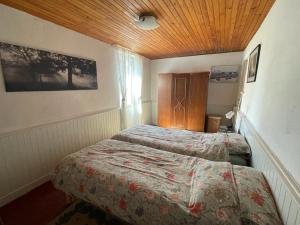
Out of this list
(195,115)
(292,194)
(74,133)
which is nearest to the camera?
(292,194)

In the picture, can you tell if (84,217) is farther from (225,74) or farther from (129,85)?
(225,74)

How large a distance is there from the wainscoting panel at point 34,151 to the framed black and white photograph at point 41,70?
564 mm

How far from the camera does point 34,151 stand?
1.96 m

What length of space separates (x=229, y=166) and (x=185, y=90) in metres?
2.74

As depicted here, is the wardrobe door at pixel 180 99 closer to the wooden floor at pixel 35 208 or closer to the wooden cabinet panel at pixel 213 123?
the wooden cabinet panel at pixel 213 123

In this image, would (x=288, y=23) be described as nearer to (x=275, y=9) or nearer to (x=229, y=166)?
(x=275, y=9)

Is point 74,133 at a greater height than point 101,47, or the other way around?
point 101,47

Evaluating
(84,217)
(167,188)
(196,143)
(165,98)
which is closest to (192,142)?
(196,143)

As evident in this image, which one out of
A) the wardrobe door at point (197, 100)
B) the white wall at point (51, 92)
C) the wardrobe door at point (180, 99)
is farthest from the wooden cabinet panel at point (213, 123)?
the white wall at point (51, 92)

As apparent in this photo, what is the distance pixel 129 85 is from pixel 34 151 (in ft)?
8.02

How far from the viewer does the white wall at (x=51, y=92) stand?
1697 millimetres

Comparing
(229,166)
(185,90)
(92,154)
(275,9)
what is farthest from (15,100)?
(185,90)

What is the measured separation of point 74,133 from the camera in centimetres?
247

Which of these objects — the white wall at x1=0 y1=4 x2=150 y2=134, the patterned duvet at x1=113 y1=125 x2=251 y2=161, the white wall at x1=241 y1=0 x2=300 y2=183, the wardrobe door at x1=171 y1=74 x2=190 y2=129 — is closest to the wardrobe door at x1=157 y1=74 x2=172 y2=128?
the wardrobe door at x1=171 y1=74 x2=190 y2=129
